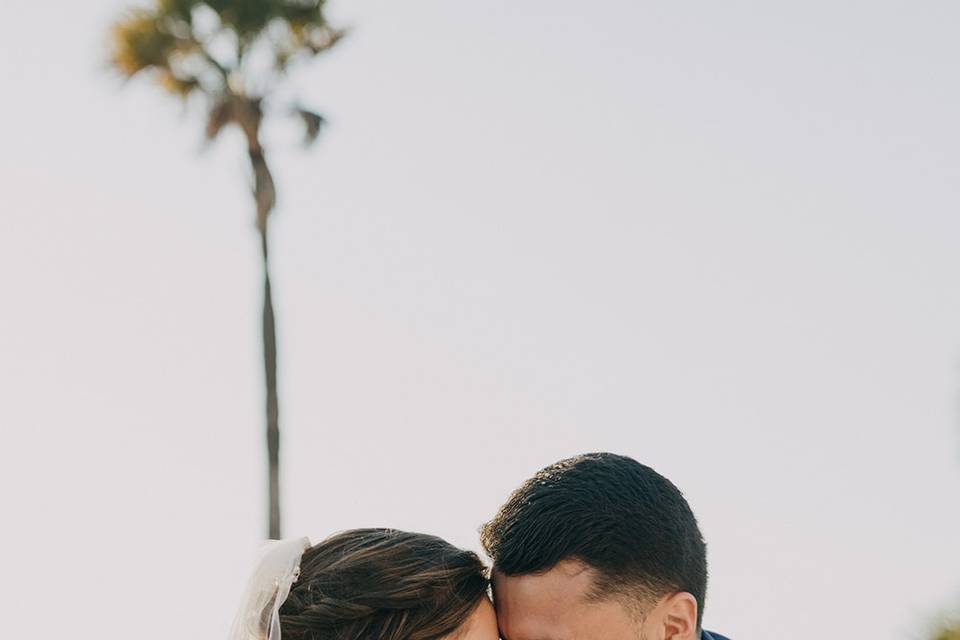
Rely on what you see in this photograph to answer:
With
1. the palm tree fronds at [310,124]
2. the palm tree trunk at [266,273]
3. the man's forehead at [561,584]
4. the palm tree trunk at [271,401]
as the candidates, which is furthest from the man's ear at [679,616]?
the palm tree fronds at [310,124]

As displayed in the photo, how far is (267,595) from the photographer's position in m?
4.43

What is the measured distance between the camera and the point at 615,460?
459 centimetres

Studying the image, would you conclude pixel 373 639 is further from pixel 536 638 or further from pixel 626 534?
pixel 626 534

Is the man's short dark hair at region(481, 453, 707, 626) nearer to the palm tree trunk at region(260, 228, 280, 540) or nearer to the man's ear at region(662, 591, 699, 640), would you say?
the man's ear at region(662, 591, 699, 640)

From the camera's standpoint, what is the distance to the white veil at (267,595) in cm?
436

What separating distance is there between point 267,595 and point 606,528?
1.11 metres

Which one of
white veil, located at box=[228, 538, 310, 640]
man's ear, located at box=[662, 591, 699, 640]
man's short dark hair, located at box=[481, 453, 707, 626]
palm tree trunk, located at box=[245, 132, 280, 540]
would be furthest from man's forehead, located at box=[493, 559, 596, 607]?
palm tree trunk, located at box=[245, 132, 280, 540]

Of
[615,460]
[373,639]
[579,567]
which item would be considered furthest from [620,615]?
[373,639]

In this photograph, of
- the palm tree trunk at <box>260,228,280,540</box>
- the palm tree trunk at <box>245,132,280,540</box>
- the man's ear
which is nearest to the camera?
the man's ear

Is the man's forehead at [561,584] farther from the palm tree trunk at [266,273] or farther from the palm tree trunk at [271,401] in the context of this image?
the palm tree trunk at [266,273]

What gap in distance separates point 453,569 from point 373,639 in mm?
372

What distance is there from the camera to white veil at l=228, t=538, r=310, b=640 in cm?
436

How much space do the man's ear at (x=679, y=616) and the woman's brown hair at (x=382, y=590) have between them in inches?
23.8

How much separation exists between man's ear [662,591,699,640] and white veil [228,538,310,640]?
121 centimetres
